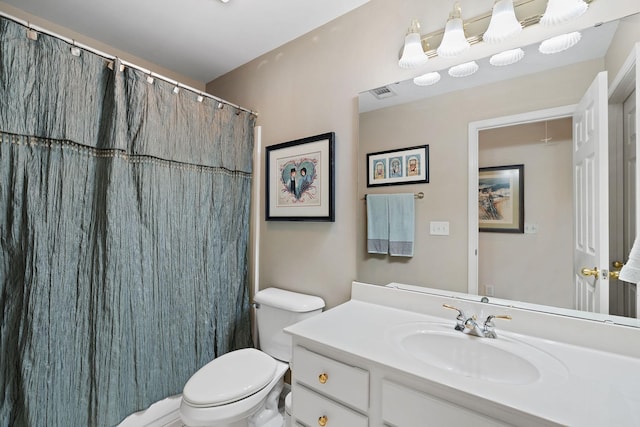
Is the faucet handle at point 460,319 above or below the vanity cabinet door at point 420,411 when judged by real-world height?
above

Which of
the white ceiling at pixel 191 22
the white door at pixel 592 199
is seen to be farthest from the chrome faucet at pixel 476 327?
the white ceiling at pixel 191 22

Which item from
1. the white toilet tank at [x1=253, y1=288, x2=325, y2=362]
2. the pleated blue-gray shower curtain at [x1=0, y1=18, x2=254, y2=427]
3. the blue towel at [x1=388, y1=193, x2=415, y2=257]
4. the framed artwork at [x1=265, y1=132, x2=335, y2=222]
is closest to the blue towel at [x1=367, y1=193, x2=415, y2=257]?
the blue towel at [x1=388, y1=193, x2=415, y2=257]

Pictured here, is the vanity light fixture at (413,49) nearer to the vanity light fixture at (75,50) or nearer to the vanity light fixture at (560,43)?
the vanity light fixture at (560,43)

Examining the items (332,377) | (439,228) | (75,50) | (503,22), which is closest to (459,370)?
(332,377)

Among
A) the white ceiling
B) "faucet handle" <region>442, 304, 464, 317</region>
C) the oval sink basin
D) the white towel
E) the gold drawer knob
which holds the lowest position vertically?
the gold drawer knob

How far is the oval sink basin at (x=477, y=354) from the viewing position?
882mm

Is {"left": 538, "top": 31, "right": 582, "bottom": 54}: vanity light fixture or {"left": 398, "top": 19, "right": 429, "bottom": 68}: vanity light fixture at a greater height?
{"left": 398, "top": 19, "right": 429, "bottom": 68}: vanity light fixture

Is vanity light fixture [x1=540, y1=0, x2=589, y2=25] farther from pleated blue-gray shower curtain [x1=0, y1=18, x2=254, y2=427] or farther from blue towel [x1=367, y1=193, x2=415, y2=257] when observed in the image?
pleated blue-gray shower curtain [x1=0, y1=18, x2=254, y2=427]

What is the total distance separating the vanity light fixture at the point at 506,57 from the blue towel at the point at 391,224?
0.64 m

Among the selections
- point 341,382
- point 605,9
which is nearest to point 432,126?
point 605,9

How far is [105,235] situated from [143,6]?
1.26 metres

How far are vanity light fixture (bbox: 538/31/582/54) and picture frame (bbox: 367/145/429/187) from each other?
54cm

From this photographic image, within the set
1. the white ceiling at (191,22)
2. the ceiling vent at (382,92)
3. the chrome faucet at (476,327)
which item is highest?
the white ceiling at (191,22)

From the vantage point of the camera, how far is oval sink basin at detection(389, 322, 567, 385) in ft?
2.89
